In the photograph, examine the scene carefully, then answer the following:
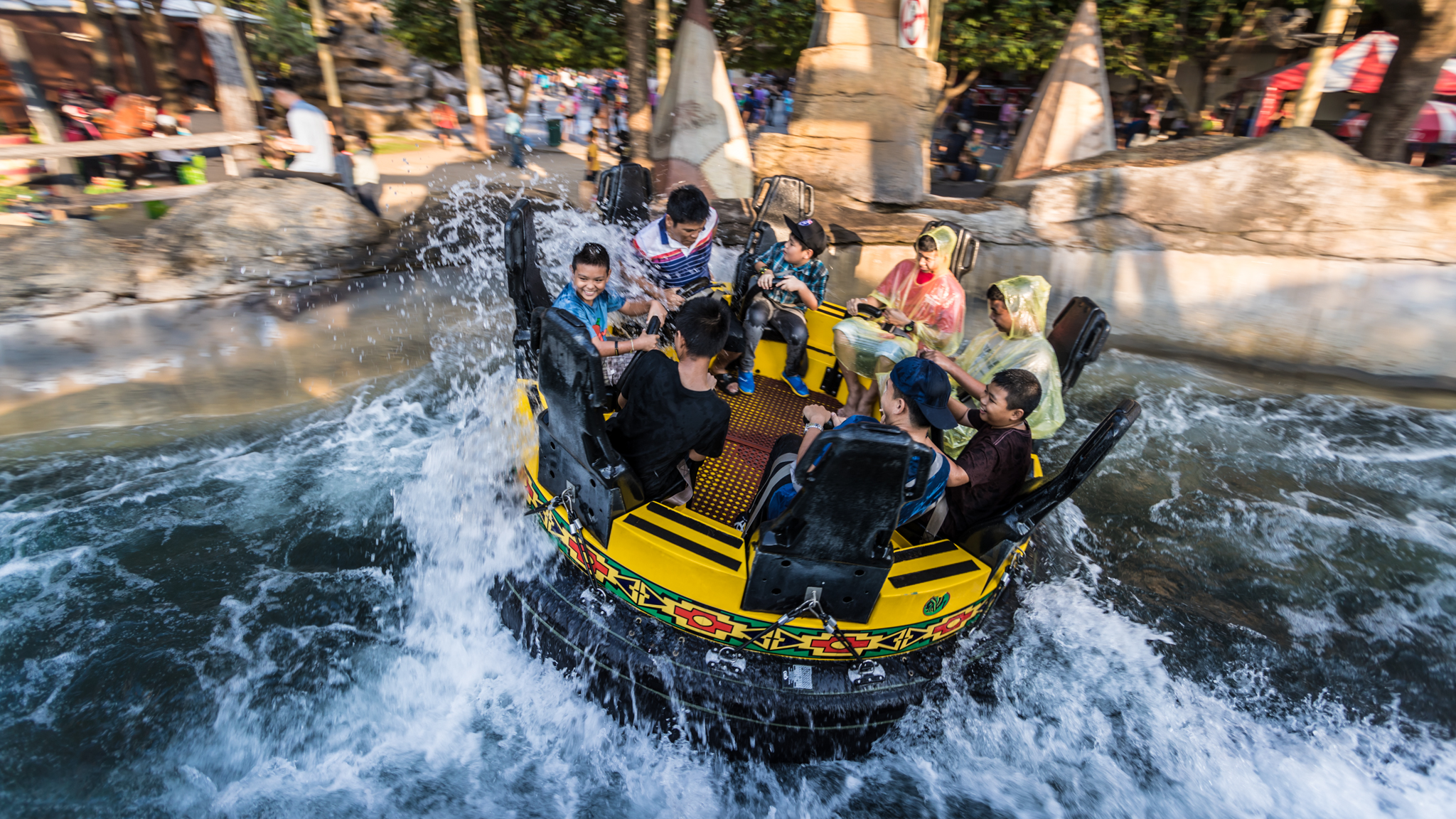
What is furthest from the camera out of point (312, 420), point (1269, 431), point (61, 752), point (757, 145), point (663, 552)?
point (757, 145)

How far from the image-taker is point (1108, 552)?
486 centimetres

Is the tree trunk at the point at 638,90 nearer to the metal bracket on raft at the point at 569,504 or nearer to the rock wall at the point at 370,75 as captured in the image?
the metal bracket on raft at the point at 569,504

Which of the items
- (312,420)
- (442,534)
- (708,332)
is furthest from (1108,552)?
(312,420)

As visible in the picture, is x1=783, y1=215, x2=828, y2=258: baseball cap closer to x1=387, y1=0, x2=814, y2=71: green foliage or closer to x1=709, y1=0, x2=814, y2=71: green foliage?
x1=387, y1=0, x2=814, y2=71: green foliage

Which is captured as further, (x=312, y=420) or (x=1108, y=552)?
(x=312, y=420)

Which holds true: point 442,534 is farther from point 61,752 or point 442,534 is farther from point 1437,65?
point 1437,65

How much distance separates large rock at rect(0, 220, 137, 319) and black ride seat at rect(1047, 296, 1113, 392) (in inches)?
305

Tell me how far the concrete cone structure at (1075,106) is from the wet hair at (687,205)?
6.80 m

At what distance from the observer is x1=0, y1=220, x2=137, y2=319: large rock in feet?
18.8

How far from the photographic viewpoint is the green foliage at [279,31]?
17.0 metres

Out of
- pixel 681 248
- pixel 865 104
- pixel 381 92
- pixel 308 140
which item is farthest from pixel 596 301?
pixel 381 92

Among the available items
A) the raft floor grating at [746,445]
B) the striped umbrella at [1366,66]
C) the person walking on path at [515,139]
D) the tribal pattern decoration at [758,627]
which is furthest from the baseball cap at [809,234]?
the striped umbrella at [1366,66]

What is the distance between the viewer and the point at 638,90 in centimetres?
906

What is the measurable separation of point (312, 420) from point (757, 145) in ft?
20.6
